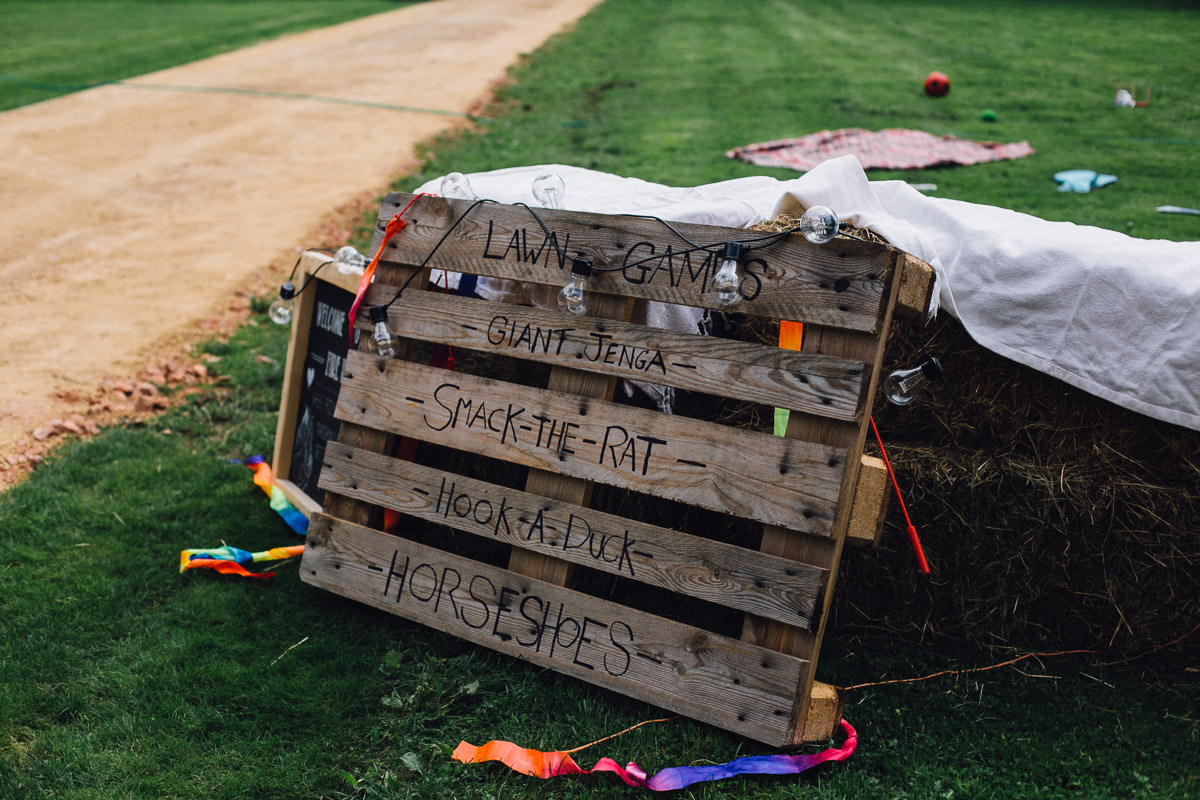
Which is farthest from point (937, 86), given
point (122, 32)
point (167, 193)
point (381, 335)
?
point (122, 32)

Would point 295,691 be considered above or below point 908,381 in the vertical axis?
below

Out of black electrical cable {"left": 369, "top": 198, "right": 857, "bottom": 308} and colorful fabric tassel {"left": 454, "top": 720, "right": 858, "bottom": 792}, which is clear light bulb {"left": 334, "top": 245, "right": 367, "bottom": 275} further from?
colorful fabric tassel {"left": 454, "top": 720, "right": 858, "bottom": 792}

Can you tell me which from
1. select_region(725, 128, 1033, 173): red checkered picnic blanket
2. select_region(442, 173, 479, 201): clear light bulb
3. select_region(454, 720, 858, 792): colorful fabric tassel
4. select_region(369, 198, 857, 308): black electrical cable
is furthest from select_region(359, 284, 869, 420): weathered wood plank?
select_region(725, 128, 1033, 173): red checkered picnic blanket

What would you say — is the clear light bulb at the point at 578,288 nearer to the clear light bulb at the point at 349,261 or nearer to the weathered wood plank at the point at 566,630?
the weathered wood plank at the point at 566,630

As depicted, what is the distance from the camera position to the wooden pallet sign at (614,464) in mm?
2496

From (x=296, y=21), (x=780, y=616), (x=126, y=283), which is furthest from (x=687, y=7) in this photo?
(x=780, y=616)

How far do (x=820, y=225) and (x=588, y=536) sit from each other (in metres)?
1.23

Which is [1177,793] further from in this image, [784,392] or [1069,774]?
[784,392]

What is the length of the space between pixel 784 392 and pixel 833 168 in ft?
3.64

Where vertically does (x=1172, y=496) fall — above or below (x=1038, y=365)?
below

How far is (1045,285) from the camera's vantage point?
112 inches

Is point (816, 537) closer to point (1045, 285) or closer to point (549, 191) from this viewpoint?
point (1045, 285)

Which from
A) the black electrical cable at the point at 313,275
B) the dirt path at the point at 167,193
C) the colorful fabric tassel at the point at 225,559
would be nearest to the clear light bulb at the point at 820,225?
the black electrical cable at the point at 313,275

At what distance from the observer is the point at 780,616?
8.15ft
